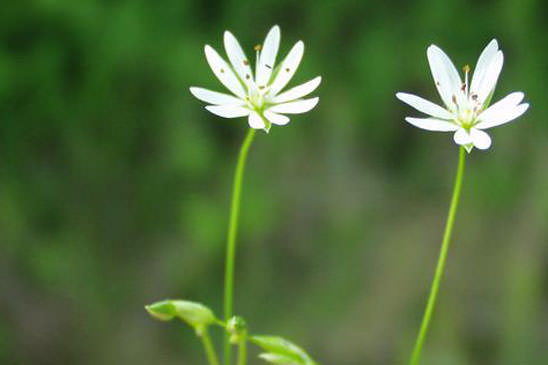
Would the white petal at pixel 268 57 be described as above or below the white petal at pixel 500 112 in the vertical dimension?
above

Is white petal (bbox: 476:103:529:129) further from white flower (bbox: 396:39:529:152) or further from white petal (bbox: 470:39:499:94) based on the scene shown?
white petal (bbox: 470:39:499:94)

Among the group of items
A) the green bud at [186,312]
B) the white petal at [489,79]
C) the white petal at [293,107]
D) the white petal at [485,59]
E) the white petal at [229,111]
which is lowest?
the green bud at [186,312]

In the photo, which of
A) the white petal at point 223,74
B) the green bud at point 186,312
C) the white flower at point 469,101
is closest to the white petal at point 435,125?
the white flower at point 469,101

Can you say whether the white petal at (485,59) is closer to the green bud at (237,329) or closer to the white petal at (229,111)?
the white petal at (229,111)

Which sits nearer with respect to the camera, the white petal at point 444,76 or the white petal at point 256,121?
the white petal at point 256,121

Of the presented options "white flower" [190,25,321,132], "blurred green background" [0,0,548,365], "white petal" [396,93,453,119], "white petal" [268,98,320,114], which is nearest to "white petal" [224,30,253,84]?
"white flower" [190,25,321,132]

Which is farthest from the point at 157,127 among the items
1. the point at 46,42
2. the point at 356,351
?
the point at 356,351

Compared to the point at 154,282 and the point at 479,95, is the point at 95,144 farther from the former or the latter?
the point at 479,95
